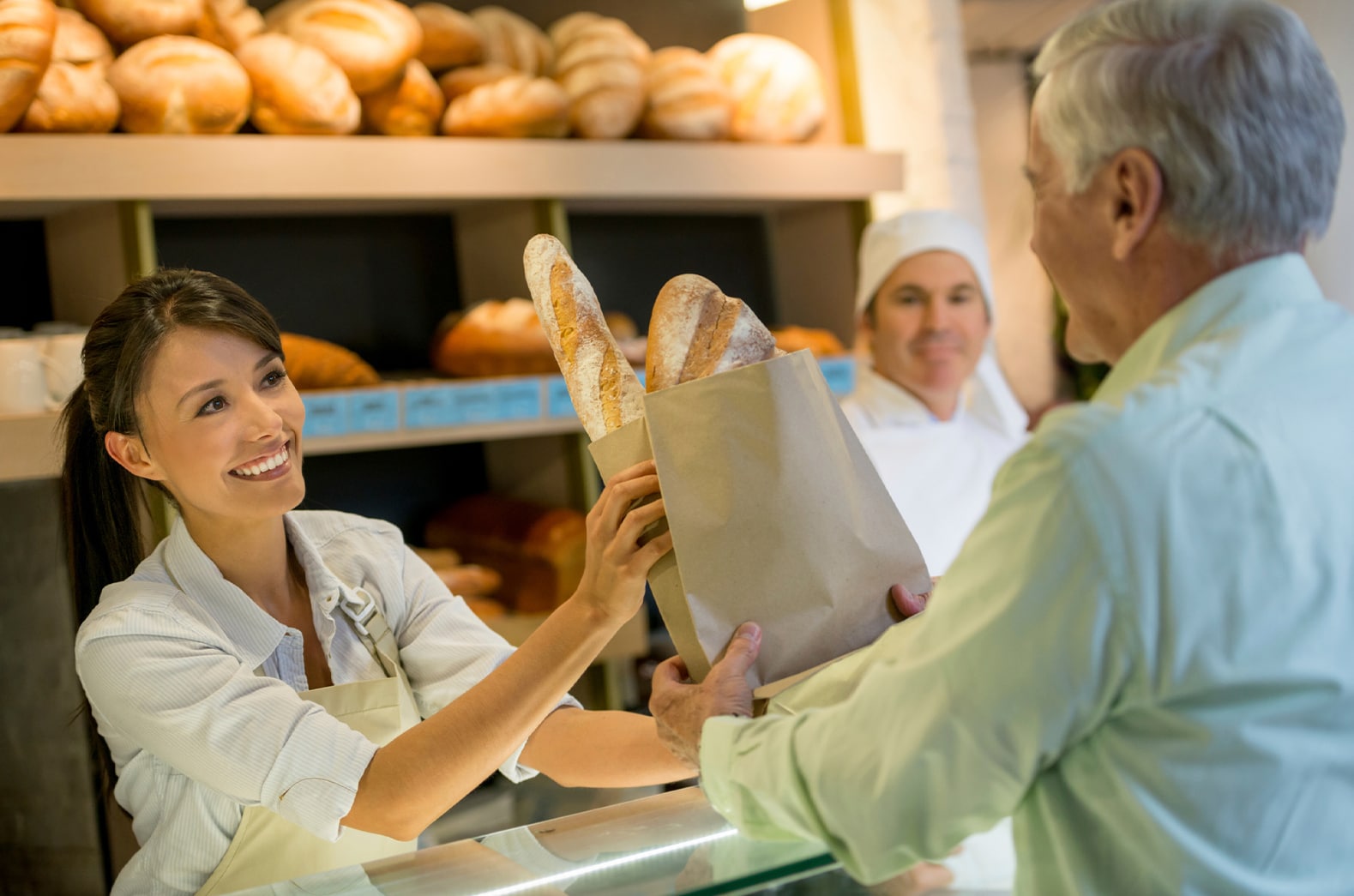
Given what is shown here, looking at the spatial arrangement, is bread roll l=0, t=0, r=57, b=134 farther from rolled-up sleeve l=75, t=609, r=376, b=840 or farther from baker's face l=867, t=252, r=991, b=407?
baker's face l=867, t=252, r=991, b=407

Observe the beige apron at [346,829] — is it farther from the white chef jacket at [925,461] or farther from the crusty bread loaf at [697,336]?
the white chef jacket at [925,461]

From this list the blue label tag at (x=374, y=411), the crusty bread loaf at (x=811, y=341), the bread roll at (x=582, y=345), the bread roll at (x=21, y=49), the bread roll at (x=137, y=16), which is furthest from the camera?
the crusty bread loaf at (x=811, y=341)

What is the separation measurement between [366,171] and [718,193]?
730 millimetres

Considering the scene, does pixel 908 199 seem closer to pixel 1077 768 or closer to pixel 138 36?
pixel 138 36

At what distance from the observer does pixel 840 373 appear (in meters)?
2.68

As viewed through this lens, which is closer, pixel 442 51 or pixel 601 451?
pixel 601 451

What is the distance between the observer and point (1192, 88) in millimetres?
717

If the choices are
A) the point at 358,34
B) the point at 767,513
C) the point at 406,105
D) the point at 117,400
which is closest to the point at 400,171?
the point at 406,105

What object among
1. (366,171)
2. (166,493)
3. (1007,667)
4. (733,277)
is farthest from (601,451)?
(733,277)

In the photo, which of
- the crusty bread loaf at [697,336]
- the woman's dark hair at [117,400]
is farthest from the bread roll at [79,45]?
the crusty bread loaf at [697,336]

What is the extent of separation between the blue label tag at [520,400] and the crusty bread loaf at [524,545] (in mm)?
225

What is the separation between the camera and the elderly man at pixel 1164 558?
2.21 feet

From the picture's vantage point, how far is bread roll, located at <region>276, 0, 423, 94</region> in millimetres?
2156

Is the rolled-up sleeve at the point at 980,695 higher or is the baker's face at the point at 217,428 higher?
the baker's face at the point at 217,428
